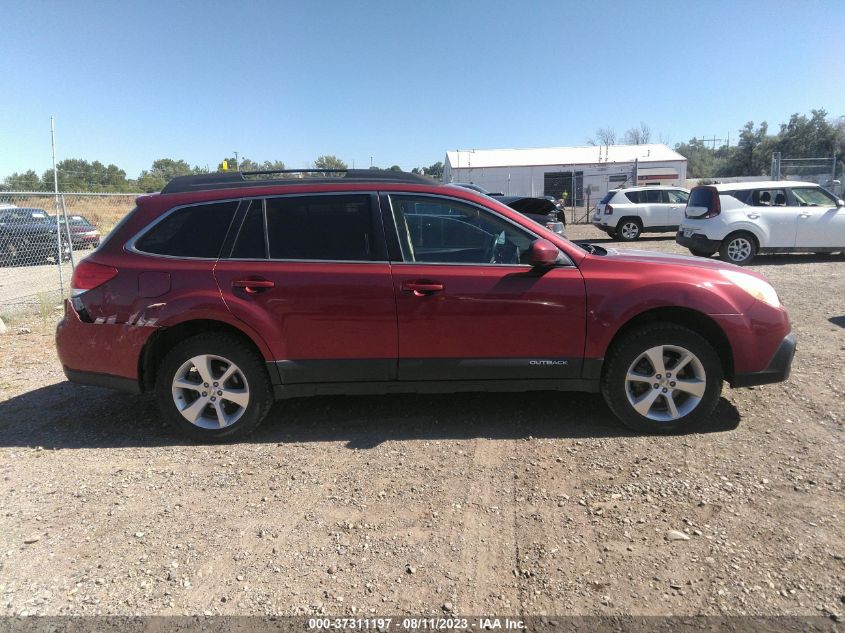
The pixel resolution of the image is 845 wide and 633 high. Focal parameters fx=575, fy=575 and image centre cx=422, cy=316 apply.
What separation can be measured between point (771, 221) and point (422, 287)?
35.8ft

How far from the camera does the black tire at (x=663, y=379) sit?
3.89m

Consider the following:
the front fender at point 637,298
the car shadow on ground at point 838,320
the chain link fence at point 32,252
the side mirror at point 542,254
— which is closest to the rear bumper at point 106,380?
the side mirror at point 542,254

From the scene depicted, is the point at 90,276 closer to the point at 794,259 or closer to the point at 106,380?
the point at 106,380

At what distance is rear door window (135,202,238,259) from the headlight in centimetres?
353

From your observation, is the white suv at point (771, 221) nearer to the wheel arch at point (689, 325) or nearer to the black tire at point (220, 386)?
the wheel arch at point (689, 325)

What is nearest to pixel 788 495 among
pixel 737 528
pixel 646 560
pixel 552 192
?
pixel 737 528

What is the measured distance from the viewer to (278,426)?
4.37 m

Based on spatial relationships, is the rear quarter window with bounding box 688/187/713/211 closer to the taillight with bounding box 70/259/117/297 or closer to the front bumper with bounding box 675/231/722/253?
the front bumper with bounding box 675/231/722/253

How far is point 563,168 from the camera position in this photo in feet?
135

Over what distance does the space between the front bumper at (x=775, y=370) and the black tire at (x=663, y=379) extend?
19cm

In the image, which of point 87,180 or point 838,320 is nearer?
point 838,320

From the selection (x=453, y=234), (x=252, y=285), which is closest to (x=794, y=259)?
(x=453, y=234)

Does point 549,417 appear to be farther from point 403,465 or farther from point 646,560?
point 646,560

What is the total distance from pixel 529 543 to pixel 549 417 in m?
1.60
